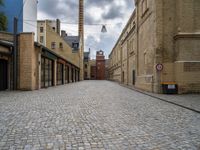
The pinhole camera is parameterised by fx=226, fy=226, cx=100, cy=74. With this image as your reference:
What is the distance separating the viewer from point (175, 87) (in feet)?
53.5

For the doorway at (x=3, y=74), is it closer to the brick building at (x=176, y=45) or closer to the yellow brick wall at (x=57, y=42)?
the brick building at (x=176, y=45)

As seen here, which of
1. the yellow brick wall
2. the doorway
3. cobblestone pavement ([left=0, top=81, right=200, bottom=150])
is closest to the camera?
cobblestone pavement ([left=0, top=81, right=200, bottom=150])

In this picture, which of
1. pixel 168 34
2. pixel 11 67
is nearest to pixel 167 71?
pixel 168 34

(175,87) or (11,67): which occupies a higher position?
(11,67)

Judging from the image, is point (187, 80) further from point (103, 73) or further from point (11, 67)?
point (103, 73)

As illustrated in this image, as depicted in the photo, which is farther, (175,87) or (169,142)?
(175,87)

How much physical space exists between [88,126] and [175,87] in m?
11.9

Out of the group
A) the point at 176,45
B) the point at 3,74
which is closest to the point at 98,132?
the point at 176,45

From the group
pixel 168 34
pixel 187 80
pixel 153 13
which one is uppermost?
pixel 153 13

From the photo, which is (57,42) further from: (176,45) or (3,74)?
(176,45)

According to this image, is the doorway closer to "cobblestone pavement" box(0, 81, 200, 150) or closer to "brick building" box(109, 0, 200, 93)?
"cobblestone pavement" box(0, 81, 200, 150)

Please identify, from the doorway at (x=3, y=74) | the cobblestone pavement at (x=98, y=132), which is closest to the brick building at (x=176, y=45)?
the cobblestone pavement at (x=98, y=132)

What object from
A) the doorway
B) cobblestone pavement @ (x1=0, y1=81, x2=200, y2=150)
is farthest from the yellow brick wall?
cobblestone pavement @ (x1=0, y1=81, x2=200, y2=150)

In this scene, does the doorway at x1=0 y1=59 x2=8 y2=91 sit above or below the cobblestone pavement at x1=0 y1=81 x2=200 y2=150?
above
